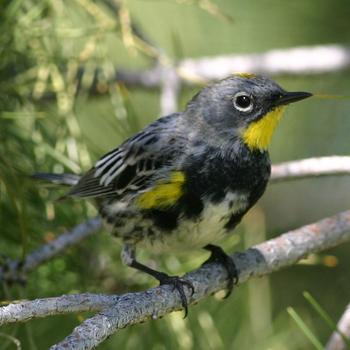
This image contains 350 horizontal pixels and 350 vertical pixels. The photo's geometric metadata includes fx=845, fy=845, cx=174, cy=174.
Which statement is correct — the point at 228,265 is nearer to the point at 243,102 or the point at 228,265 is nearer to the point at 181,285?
the point at 181,285

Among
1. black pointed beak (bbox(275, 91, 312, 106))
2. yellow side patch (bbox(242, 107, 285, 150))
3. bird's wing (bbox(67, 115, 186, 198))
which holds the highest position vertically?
black pointed beak (bbox(275, 91, 312, 106))

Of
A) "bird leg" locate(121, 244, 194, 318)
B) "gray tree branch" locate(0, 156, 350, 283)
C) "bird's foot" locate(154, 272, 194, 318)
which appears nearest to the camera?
"bird's foot" locate(154, 272, 194, 318)

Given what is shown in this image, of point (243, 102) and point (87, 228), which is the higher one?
point (243, 102)

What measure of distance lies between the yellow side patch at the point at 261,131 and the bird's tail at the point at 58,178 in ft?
2.91

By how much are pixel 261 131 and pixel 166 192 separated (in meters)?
0.52

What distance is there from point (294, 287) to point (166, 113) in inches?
45.6

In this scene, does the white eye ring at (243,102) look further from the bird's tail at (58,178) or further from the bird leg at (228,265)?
the bird's tail at (58,178)

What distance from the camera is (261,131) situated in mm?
3693

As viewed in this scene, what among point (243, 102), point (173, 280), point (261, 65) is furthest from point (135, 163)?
point (261, 65)

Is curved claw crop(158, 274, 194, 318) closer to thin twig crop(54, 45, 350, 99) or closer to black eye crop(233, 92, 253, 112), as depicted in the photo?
black eye crop(233, 92, 253, 112)

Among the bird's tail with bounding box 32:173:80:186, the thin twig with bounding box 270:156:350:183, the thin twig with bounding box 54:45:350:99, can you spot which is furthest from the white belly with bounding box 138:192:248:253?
the thin twig with bounding box 54:45:350:99

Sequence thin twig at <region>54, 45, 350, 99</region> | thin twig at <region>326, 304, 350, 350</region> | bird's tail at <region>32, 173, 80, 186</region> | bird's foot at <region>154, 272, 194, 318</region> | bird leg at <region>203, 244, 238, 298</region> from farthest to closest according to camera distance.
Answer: thin twig at <region>54, 45, 350, 99</region>, bird's tail at <region>32, 173, 80, 186</region>, bird leg at <region>203, 244, 238, 298</region>, bird's foot at <region>154, 272, 194, 318</region>, thin twig at <region>326, 304, 350, 350</region>

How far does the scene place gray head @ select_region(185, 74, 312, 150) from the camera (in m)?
3.66

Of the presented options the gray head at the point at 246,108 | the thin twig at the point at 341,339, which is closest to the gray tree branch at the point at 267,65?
the gray head at the point at 246,108
